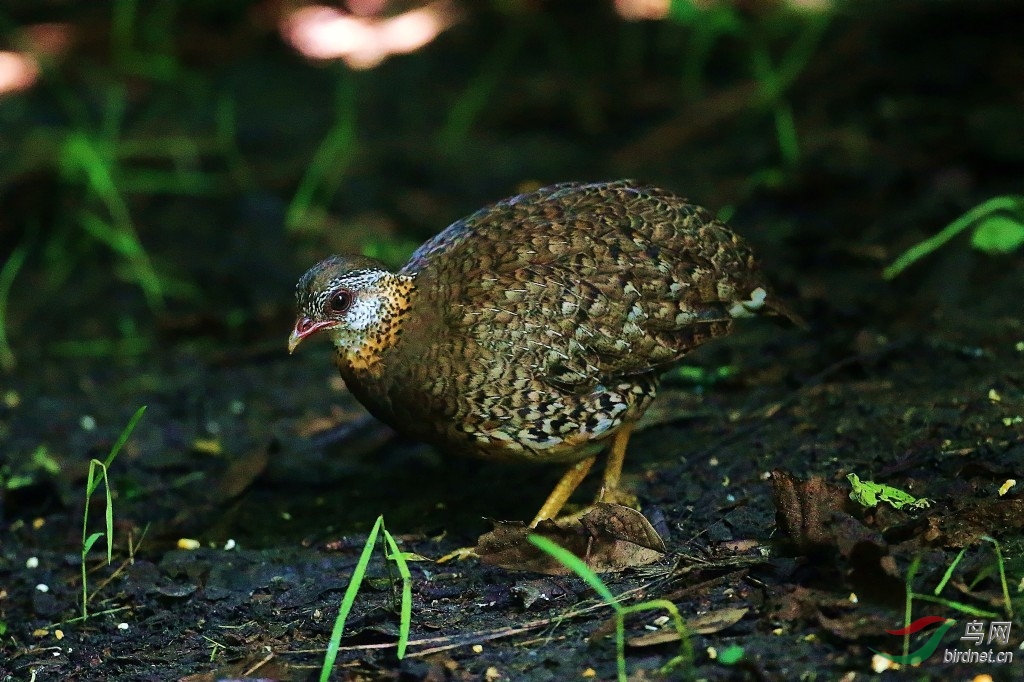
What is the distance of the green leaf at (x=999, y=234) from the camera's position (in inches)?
206

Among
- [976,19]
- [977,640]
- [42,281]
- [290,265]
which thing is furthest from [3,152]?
[977,640]

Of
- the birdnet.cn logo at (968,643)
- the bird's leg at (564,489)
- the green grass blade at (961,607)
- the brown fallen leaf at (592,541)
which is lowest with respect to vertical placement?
the bird's leg at (564,489)

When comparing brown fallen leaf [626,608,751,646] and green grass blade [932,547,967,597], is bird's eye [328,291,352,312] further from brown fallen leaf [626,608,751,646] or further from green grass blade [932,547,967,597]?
green grass blade [932,547,967,597]

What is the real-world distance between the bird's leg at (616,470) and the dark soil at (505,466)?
98 millimetres

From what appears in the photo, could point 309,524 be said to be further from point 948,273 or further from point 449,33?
point 449,33

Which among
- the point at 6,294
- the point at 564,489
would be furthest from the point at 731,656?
the point at 6,294

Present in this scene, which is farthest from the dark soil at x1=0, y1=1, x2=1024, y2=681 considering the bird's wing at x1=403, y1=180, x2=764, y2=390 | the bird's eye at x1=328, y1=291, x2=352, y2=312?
the bird's eye at x1=328, y1=291, x2=352, y2=312

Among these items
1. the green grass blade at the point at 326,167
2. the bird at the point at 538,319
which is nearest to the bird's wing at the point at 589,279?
the bird at the point at 538,319

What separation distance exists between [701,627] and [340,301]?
1.78 m

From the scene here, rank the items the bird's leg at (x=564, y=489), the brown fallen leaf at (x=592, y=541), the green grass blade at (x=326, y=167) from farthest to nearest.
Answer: the green grass blade at (x=326, y=167) < the bird's leg at (x=564, y=489) < the brown fallen leaf at (x=592, y=541)

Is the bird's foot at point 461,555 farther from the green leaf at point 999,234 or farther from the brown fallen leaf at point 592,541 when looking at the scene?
the green leaf at point 999,234

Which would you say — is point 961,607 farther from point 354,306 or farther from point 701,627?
point 354,306

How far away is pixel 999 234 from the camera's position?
5.25 m

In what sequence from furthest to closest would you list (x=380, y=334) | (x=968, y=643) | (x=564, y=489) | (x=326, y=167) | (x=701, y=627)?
(x=326, y=167) < (x=564, y=489) < (x=380, y=334) < (x=701, y=627) < (x=968, y=643)
